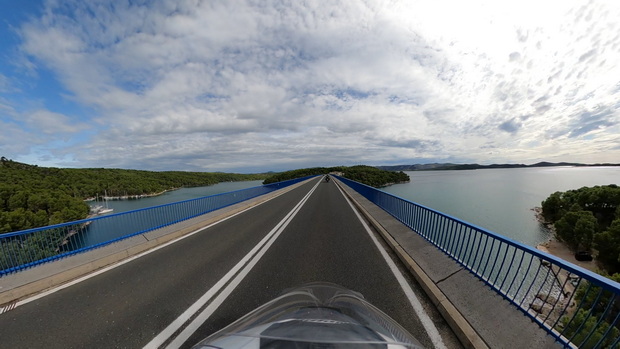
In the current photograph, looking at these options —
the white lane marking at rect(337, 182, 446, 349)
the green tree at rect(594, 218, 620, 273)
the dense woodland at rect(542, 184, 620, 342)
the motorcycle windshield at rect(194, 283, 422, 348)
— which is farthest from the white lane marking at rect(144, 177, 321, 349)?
the green tree at rect(594, 218, 620, 273)

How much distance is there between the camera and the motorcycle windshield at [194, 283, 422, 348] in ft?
4.42

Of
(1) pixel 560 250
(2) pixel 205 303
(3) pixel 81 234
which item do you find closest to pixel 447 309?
(2) pixel 205 303

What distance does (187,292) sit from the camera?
13.1 ft

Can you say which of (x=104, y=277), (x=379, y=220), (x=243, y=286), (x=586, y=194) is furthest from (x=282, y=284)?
(x=586, y=194)

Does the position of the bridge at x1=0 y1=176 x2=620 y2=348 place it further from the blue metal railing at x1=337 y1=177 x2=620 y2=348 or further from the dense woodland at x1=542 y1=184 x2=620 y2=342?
the dense woodland at x1=542 y1=184 x2=620 y2=342

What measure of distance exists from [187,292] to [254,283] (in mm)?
1134

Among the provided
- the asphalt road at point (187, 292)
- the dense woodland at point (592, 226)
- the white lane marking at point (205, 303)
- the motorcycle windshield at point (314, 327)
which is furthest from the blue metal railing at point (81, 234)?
the dense woodland at point (592, 226)

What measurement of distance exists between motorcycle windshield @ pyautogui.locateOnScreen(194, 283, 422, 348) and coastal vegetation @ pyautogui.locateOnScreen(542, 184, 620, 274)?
38043 mm

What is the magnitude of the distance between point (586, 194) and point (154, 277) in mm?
68872

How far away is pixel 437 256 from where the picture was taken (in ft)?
16.4

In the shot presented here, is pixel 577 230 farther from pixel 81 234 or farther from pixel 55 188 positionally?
pixel 55 188

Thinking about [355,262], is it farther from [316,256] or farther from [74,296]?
[74,296]

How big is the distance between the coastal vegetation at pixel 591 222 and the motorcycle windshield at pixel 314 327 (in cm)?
3804

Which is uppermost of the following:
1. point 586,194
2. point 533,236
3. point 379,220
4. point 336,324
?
point 336,324
